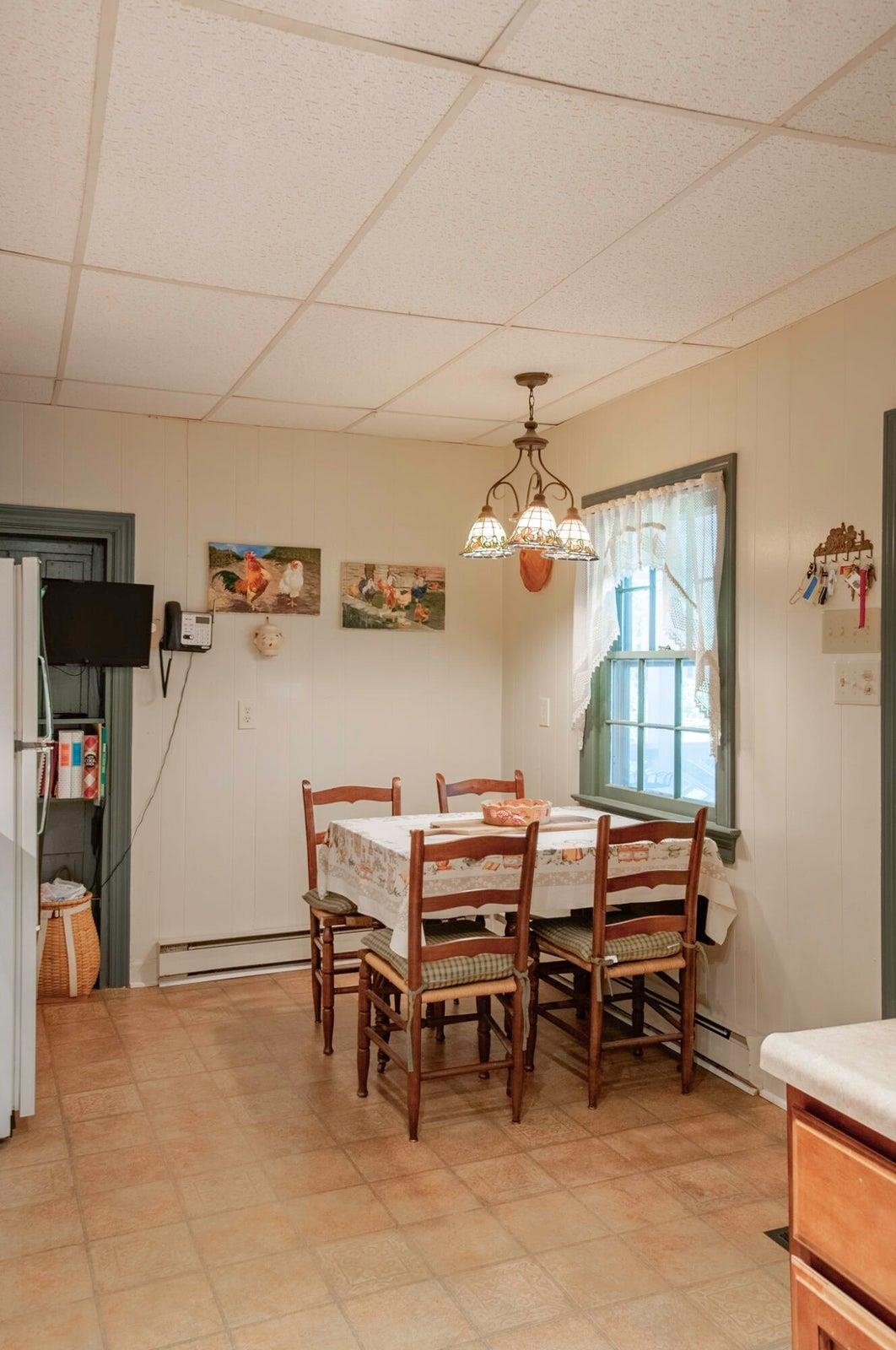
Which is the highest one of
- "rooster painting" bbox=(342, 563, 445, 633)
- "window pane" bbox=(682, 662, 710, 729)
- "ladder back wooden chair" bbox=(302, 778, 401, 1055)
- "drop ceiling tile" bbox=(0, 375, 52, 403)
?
"drop ceiling tile" bbox=(0, 375, 52, 403)

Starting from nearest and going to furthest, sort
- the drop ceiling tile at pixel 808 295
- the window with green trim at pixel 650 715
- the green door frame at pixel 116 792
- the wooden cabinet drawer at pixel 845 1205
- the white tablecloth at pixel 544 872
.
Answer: the wooden cabinet drawer at pixel 845 1205 < the drop ceiling tile at pixel 808 295 < the white tablecloth at pixel 544 872 < the window with green trim at pixel 650 715 < the green door frame at pixel 116 792

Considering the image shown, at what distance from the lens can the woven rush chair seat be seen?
342 cm

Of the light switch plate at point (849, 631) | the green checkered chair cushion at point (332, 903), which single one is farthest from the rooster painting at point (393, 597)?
the light switch plate at point (849, 631)

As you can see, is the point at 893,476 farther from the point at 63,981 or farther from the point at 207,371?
the point at 63,981

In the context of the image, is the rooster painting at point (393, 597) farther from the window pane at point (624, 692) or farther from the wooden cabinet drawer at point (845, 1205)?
the wooden cabinet drawer at point (845, 1205)

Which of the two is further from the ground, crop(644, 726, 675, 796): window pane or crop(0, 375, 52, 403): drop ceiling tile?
crop(0, 375, 52, 403): drop ceiling tile

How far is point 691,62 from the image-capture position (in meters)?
1.87

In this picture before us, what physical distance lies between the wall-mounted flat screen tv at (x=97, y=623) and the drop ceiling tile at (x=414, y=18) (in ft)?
10.0

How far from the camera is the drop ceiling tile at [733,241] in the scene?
229cm

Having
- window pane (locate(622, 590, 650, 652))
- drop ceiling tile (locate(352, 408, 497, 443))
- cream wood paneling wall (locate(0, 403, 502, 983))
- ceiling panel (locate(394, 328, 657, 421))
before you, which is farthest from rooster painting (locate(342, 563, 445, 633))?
window pane (locate(622, 590, 650, 652))

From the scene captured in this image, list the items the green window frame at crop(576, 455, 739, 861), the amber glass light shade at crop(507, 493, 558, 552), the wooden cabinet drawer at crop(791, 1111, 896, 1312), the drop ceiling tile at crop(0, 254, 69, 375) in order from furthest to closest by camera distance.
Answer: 1. the green window frame at crop(576, 455, 739, 861)
2. the amber glass light shade at crop(507, 493, 558, 552)
3. the drop ceiling tile at crop(0, 254, 69, 375)
4. the wooden cabinet drawer at crop(791, 1111, 896, 1312)

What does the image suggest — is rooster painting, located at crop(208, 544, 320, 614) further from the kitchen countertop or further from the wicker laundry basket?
the kitchen countertop

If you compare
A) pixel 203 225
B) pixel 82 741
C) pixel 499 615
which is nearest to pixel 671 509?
pixel 499 615

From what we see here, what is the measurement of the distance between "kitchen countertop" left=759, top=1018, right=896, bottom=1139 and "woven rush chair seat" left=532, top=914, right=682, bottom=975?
1.98 metres
